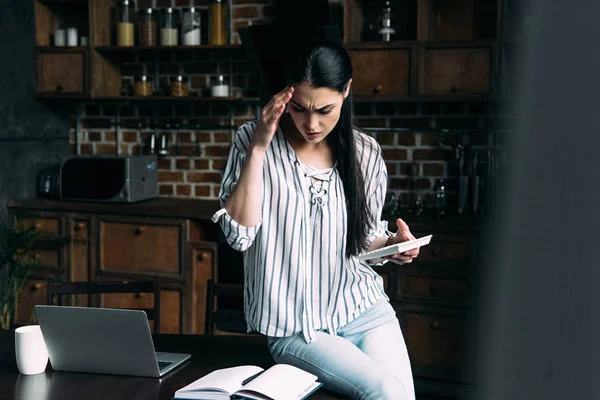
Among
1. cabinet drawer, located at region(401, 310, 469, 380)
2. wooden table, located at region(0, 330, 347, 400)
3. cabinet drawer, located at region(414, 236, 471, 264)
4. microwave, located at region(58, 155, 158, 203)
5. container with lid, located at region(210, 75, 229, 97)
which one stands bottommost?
cabinet drawer, located at region(401, 310, 469, 380)

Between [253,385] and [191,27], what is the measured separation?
2982 millimetres

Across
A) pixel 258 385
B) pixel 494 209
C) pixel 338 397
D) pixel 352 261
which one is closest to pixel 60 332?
pixel 258 385

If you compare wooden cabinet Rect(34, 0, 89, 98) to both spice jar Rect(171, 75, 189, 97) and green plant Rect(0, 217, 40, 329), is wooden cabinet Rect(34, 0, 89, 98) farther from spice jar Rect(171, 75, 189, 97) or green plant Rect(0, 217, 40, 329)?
green plant Rect(0, 217, 40, 329)

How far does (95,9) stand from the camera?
393 cm

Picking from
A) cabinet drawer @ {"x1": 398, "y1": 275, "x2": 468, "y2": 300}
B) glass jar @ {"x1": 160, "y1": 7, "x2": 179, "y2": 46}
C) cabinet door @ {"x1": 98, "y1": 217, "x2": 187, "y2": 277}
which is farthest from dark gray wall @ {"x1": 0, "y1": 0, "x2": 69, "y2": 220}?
cabinet drawer @ {"x1": 398, "y1": 275, "x2": 468, "y2": 300}

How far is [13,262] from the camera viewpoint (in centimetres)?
373

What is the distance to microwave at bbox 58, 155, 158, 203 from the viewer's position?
373cm

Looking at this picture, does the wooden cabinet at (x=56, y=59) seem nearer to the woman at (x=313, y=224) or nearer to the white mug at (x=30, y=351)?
the woman at (x=313, y=224)

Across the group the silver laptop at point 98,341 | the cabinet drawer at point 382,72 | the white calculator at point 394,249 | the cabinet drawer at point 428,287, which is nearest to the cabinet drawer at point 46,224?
the cabinet drawer at point 382,72

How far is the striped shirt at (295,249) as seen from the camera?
154 centimetres

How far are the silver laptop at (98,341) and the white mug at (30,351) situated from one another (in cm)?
2

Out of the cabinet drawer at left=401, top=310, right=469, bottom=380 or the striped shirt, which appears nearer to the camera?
the striped shirt

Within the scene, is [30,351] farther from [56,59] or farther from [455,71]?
[56,59]

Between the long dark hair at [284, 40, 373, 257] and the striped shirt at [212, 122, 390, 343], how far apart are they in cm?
2
